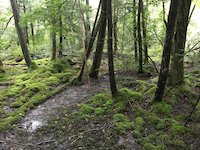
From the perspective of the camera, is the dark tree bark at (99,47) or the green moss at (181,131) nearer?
the green moss at (181,131)

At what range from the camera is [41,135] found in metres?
4.02

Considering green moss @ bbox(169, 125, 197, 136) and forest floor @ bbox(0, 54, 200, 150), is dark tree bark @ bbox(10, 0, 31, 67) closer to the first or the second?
forest floor @ bbox(0, 54, 200, 150)

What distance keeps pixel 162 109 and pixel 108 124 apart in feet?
6.54

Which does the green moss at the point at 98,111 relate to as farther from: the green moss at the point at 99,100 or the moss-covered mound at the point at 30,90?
the moss-covered mound at the point at 30,90

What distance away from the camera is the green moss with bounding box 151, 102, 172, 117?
437 centimetres

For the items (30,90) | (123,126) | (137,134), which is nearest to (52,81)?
(30,90)

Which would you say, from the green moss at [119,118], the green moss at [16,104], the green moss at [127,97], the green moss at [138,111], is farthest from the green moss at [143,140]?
the green moss at [16,104]

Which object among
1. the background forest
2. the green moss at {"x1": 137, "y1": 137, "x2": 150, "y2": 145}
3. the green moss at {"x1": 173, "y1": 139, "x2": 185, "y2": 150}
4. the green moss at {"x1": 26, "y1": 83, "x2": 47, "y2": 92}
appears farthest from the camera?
the green moss at {"x1": 26, "y1": 83, "x2": 47, "y2": 92}

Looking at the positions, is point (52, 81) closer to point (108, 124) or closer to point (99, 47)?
point (99, 47)

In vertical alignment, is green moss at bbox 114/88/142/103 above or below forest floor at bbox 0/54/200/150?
above

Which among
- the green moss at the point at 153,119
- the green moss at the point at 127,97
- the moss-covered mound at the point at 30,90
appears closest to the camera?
the green moss at the point at 153,119

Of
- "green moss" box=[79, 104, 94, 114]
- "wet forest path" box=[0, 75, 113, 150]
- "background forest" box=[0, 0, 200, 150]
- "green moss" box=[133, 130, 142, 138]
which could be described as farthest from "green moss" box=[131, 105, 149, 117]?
"wet forest path" box=[0, 75, 113, 150]

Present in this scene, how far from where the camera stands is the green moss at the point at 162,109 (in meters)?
4.37

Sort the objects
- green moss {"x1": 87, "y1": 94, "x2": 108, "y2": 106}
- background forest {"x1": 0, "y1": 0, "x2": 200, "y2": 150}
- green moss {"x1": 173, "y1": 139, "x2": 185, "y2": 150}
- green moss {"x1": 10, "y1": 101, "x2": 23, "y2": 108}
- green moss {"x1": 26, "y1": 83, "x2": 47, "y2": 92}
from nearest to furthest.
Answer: green moss {"x1": 173, "y1": 139, "x2": 185, "y2": 150} < background forest {"x1": 0, "y1": 0, "x2": 200, "y2": 150} < green moss {"x1": 10, "y1": 101, "x2": 23, "y2": 108} < green moss {"x1": 87, "y1": 94, "x2": 108, "y2": 106} < green moss {"x1": 26, "y1": 83, "x2": 47, "y2": 92}
